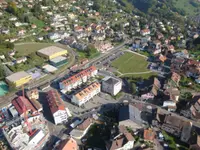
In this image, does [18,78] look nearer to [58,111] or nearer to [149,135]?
[58,111]

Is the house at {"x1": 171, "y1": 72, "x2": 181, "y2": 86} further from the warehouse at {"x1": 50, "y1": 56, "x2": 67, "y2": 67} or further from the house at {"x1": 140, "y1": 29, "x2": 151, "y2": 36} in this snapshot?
the house at {"x1": 140, "y1": 29, "x2": 151, "y2": 36}

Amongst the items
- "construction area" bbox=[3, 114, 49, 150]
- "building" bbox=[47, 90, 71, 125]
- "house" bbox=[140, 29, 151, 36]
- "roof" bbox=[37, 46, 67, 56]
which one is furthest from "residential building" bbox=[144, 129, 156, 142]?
"house" bbox=[140, 29, 151, 36]

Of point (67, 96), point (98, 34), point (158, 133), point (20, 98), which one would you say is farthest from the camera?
point (98, 34)

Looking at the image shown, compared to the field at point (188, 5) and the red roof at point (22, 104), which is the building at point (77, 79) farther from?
the field at point (188, 5)

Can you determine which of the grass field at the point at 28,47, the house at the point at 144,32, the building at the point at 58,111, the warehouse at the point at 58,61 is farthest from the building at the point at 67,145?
the house at the point at 144,32

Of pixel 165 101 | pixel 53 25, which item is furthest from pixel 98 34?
pixel 165 101

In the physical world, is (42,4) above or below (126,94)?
above

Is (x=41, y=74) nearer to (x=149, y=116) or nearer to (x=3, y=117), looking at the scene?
(x=3, y=117)

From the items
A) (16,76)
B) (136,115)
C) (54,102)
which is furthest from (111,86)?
(16,76)
